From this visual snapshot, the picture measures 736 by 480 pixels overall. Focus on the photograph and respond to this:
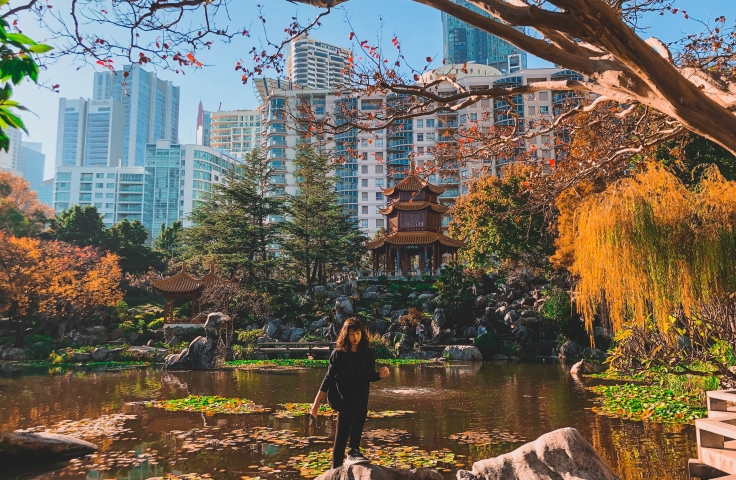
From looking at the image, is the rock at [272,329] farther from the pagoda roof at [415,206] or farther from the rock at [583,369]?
the rock at [583,369]

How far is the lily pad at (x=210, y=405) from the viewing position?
8.18 meters

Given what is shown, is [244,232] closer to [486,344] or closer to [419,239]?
[419,239]

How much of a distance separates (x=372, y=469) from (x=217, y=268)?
2508 cm

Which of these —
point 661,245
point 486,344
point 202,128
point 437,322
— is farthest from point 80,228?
point 202,128

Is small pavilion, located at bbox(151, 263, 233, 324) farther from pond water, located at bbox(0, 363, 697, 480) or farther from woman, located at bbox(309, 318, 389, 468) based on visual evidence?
woman, located at bbox(309, 318, 389, 468)

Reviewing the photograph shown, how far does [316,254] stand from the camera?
28094 mm

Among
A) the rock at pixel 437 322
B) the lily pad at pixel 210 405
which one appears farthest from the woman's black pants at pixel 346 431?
the rock at pixel 437 322

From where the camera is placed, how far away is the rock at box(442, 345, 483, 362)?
1873cm

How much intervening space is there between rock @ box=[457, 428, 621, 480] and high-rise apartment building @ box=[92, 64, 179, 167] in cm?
11335

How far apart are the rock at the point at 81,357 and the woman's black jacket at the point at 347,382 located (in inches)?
706

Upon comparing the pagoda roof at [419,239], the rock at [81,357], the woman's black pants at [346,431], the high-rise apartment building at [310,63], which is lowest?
the rock at [81,357]

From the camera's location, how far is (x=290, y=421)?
7.34 metres

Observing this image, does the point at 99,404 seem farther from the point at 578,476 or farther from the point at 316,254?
the point at 316,254

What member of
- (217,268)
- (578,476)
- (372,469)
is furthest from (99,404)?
(217,268)
